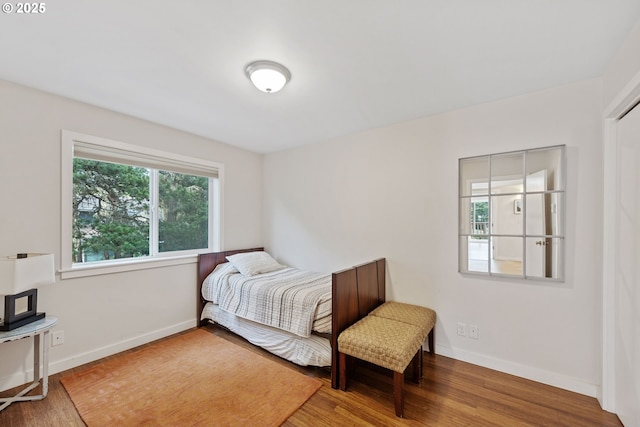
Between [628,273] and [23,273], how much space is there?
3732 millimetres

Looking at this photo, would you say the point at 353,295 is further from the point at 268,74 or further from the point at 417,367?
the point at 268,74

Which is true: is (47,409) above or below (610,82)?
below

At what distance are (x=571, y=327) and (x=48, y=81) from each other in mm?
4291

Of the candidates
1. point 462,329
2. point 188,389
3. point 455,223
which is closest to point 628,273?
point 455,223

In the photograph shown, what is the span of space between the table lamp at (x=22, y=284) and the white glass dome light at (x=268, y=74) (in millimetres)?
1917

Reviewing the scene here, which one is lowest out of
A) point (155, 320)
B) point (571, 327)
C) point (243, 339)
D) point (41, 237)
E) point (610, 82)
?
point (243, 339)

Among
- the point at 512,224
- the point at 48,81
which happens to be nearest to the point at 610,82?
the point at 512,224

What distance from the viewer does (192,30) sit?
4.69 ft

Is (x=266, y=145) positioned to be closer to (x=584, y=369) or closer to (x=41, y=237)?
(x=41, y=237)

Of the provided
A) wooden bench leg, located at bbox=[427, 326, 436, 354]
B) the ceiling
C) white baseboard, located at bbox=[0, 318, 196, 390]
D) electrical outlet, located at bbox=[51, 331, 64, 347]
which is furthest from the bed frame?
electrical outlet, located at bbox=[51, 331, 64, 347]

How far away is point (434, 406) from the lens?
5.81ft

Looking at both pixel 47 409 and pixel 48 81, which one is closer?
pixel 47 409

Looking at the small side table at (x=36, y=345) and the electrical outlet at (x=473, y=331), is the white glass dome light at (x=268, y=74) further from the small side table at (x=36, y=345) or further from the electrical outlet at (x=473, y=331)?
the electrical outlet at (x=473, y=331)

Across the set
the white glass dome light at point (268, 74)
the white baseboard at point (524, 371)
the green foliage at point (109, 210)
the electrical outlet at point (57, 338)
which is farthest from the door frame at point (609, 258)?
the electrical outlet at point (57, 338)
